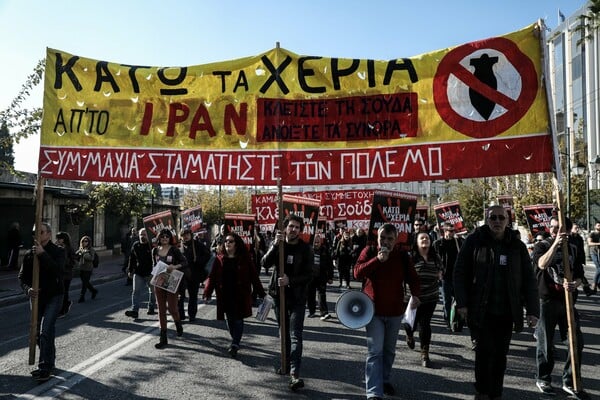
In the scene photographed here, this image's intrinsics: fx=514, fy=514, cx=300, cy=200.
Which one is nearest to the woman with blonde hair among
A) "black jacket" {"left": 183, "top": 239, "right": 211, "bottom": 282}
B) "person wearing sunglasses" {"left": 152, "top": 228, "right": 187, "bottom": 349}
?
"black jacket" {"left": 183, "top": 239, "right": 211, "bottom": 282}

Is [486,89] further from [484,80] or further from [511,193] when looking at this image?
[511,193]

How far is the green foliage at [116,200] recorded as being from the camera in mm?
25641

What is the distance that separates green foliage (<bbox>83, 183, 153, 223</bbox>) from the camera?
25.6 m

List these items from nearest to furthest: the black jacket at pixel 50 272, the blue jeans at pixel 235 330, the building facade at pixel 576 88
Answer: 1. the black jacket at pixel 50 272
2. the blue jeans at pixel 235 330
3. the building facade at pixel 576 88

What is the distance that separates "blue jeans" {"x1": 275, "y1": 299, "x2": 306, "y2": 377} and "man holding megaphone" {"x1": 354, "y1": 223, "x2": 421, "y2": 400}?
863 millimetres

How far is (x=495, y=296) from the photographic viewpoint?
4.62m

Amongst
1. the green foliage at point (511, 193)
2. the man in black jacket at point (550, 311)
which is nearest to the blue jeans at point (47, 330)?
the man in black jacket at point (550, 311)

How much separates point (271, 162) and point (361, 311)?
2026mm

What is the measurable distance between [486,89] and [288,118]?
7.34ft

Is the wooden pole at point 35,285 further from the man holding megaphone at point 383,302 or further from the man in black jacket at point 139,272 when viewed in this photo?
the man in black jacket at point 139,272

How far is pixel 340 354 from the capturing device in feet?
23.7

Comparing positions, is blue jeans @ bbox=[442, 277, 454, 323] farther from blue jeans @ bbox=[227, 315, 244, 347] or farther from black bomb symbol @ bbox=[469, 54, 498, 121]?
black bomb symbol @ bbox=[469, 54, 498, 121]

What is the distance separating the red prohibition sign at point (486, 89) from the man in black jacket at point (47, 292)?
4703 mm

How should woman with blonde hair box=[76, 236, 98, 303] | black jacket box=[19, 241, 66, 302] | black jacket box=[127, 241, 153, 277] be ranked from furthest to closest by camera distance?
1. woman with blonde hair box=[76, 236, 98, 303]
2. black jacket box=[127, 241, 153, 277]
3. black jacket box=[19, 241, 66, 302]
